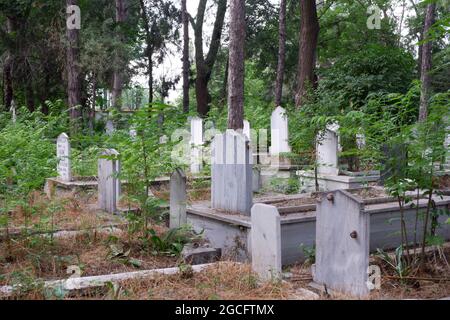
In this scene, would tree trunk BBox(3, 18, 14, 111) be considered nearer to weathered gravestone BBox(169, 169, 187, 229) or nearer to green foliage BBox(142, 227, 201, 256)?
weathered gravestone BBox(169, 169, 187, 229)

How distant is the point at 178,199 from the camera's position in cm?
658

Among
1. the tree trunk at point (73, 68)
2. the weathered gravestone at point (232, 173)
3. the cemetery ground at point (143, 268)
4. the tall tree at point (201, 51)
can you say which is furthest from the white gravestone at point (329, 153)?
the tall tree at point (201, 51)

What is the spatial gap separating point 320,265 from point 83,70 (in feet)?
55.5

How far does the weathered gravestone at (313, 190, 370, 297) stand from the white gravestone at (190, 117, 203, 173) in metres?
5.84

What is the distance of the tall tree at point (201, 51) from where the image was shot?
79.6ft

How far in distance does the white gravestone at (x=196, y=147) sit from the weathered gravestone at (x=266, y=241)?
213 inches

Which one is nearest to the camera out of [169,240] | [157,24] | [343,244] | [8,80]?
[343,244]

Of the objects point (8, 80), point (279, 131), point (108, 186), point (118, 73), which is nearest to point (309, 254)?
point (108, 186)

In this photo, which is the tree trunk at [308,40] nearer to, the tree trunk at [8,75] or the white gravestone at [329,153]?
the white gravestone at [329,153]

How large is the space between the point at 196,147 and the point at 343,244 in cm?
636

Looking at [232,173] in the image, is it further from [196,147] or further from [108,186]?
[196,147]

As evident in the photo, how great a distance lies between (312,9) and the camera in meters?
15.2

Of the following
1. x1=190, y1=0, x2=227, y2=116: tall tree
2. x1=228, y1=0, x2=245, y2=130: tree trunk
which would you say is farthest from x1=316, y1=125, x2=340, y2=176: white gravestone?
x1=190, y1=0, x2=227, y2=116: tall tree

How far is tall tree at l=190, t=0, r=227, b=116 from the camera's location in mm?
24266
